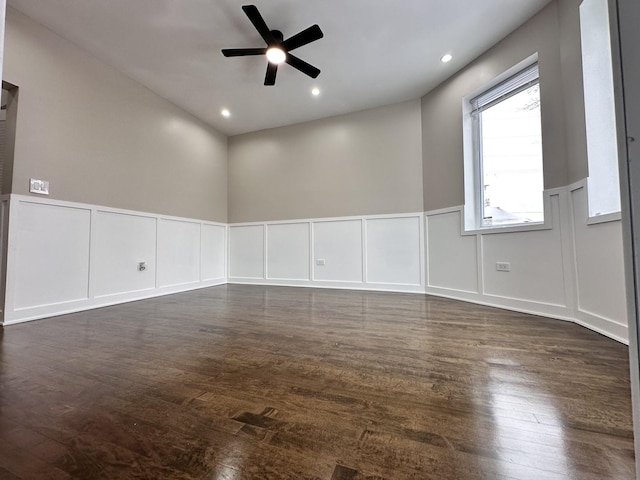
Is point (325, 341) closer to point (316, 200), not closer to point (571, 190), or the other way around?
point (571, 190)

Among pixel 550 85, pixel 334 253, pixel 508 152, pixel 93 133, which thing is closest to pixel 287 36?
pixel 93 133

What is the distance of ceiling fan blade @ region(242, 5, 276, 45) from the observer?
2.21m

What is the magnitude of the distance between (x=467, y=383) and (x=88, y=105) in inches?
179

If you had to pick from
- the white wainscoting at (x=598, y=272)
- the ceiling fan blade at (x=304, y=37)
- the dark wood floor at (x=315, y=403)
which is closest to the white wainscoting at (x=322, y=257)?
the white wainscoting at (x=598, y=272)

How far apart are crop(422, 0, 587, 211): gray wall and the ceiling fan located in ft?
6.71

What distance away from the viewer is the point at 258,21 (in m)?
2.35

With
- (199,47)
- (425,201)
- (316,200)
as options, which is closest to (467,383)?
(425,201)

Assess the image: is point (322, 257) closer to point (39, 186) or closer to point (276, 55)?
point (276, 55)

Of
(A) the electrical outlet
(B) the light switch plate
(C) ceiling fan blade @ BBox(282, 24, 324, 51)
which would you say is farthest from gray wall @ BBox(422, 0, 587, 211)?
(B) the light switch plate

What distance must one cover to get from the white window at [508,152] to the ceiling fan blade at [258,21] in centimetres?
267

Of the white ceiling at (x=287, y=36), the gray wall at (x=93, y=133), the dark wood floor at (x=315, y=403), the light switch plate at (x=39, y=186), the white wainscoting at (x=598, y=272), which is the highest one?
the white ceiling at (x=287, y=36)

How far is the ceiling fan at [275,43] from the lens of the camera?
2.37 metres

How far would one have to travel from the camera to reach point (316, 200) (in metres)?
4.53

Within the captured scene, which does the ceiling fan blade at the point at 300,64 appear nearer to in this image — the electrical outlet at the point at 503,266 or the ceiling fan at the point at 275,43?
the ceiling fan at the point at 275,43
